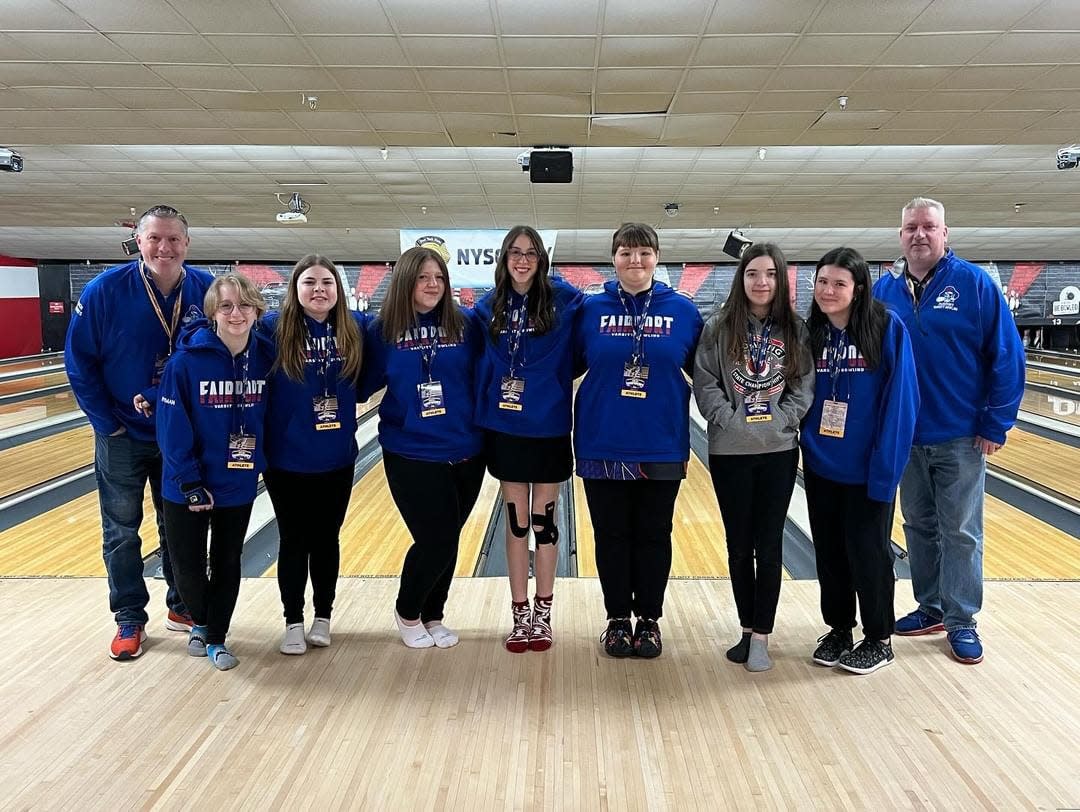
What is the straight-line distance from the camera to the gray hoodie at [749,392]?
2.35m

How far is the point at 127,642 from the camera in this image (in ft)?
8.32

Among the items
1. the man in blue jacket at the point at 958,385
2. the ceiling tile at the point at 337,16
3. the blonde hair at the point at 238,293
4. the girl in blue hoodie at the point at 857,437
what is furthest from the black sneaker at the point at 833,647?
the ceiling tile at the point at 337,16

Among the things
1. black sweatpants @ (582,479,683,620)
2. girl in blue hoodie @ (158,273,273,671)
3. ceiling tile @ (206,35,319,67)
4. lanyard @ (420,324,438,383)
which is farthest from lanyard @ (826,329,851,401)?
ceiling tile @ (206,35,319,67)

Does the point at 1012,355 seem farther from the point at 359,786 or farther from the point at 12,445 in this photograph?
the point at 12,445

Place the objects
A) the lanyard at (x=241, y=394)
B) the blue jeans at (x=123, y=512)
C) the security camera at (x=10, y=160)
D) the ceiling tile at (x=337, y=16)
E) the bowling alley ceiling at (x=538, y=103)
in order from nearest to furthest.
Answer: the lanyard at (x=241, y=394), the blue jeans at (x=123, y=512), the ceiling tile at (x=337, y=16), the bowling alley ceiling at (x=538, y=103), the security camera at (x=10, y=160)

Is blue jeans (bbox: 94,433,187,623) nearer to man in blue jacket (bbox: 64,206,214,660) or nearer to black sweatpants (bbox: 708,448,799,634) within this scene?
man in blue jacket (bbox: 64,206,214,660)

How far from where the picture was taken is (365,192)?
Result: 9242 millimetres

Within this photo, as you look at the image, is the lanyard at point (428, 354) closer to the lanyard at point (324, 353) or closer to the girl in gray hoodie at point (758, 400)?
the lanyard at point (324, 353)

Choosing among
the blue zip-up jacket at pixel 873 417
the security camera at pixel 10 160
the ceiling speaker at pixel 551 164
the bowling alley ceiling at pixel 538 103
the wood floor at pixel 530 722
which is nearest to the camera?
the wood floor at pixel 530 722

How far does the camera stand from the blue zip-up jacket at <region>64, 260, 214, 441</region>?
250 cm

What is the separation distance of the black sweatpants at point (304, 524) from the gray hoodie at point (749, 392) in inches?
46.4

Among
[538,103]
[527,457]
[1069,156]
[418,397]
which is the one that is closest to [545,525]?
[527,457]

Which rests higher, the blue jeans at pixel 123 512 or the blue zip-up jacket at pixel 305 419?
the blue zip-up jacket at pixel 305 419

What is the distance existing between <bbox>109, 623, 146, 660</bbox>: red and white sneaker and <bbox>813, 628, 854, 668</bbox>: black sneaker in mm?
2181
